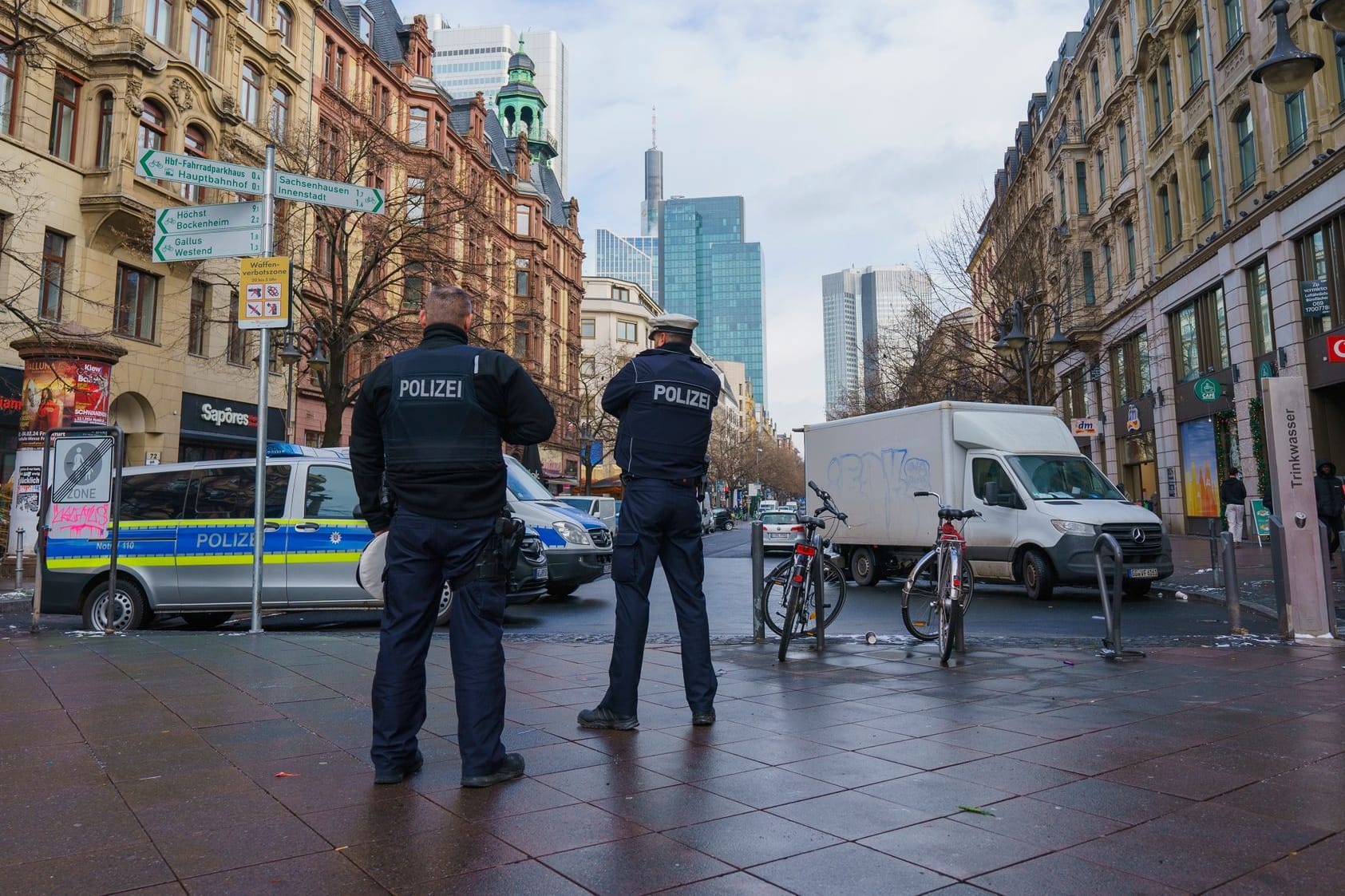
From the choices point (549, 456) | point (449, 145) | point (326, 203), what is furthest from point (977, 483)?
point (549, 456)

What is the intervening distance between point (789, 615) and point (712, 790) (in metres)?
3.73

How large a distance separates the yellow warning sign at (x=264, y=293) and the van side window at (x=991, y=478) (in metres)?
9.22

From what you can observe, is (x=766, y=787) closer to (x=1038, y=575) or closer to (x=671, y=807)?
(x=671, y=807)

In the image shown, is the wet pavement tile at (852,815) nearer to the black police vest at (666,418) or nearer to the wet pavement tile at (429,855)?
the wet pavement tile at (429,855)

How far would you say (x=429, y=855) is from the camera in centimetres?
304

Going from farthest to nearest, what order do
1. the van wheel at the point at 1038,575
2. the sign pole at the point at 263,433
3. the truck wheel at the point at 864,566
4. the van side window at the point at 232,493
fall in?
1. the truck wheel at the point at 864,566
2. the van wheel at the point at 1038,575
3. the van side window at the point at 232,493
4. the sign pole at the point at 263,433

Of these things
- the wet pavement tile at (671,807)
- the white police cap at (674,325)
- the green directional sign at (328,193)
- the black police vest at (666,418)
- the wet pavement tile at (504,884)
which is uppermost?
the green directional sign at (328,193)

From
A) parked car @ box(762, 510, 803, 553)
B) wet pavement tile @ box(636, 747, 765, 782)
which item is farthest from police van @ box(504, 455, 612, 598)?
parked car @ box(762, 510, 803, 553)

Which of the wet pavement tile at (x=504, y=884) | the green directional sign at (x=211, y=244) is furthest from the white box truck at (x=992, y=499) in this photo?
the wet pavement tile at (x=504, y=884)

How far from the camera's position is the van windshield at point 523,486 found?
13.0m

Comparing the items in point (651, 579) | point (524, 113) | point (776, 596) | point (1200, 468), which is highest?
point (524, 113)

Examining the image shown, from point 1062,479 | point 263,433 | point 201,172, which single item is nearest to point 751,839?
point 263,433

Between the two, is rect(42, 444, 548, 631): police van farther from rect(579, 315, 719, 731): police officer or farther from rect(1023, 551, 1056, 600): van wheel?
rect(1023, 551, 1056, 600): van wheel

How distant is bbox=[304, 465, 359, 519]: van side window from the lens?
9977mm
